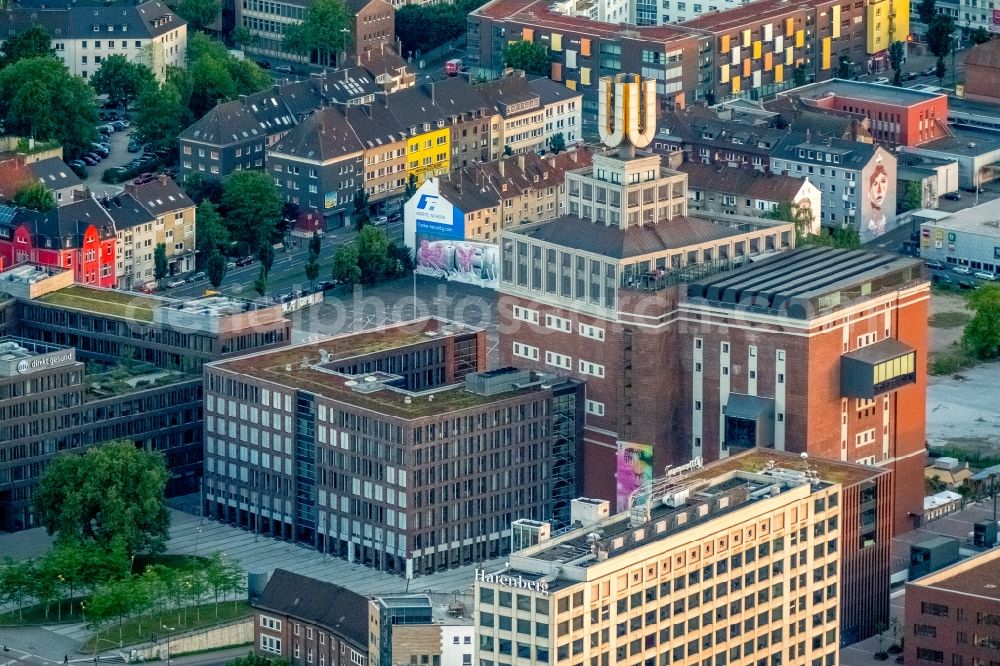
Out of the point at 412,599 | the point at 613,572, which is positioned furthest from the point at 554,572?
the point at 412,599

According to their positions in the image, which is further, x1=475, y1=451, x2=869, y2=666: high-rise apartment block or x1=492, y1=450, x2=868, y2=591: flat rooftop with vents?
x1=492, y1=450, x2=868, y2=591: flat rooftop with vents

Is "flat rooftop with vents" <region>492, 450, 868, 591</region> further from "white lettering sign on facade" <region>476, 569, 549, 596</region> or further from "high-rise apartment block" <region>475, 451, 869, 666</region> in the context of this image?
"white lettering sign on facade" <region>476, 569, 549, 596</region>

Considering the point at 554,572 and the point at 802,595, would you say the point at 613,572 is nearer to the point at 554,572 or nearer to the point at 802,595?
the point at 554,572

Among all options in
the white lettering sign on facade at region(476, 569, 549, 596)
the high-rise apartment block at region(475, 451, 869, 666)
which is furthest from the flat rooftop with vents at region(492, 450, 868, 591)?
the white lettering sign on facade at region(476, 569, 549, 596)

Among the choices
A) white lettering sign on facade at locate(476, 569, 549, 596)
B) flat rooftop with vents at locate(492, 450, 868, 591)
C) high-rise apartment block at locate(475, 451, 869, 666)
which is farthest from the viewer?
flat rooftop with vents at locate(492, 450, 868, 591)

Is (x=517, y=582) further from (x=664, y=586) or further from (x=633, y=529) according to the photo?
(x=664, y=586)

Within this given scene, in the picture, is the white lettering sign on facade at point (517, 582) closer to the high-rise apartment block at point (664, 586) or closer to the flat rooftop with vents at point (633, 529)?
the high-rise apartment block at point (664, 586)

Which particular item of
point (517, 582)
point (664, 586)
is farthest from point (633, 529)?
point (517, 582)
